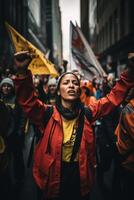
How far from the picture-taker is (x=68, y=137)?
3.61 meters

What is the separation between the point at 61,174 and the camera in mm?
3523

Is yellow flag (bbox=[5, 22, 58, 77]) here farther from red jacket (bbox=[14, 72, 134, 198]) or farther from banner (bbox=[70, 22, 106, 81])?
red jacket (bbox=[14, 72, 134, 198])

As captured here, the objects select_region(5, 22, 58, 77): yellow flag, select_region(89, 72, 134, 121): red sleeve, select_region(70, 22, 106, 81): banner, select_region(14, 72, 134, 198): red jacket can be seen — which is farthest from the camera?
select_region(5, 22, 58, 77): yellow flag

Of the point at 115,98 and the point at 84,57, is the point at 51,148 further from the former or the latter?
the point at 84,57

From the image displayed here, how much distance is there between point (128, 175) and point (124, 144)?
0.36 meters

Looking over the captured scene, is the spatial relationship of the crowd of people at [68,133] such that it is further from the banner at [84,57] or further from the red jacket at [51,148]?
the banner at [84,57]

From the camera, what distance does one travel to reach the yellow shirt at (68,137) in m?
3.56

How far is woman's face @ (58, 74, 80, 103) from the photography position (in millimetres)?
3664

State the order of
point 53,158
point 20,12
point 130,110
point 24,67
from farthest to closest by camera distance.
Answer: point 20,12 < point 130,110 < point 53,158 < point 24,67

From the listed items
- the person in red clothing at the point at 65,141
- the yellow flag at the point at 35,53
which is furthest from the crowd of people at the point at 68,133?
the yellow flag at the point at 35,53

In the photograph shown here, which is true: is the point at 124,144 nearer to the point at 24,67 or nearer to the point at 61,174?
the point at 61,174

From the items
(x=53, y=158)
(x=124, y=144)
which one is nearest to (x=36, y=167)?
(x=53, y=158)

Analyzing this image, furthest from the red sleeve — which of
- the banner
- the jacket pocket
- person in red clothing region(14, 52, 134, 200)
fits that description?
the banner

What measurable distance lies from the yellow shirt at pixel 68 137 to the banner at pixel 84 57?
2918mm
